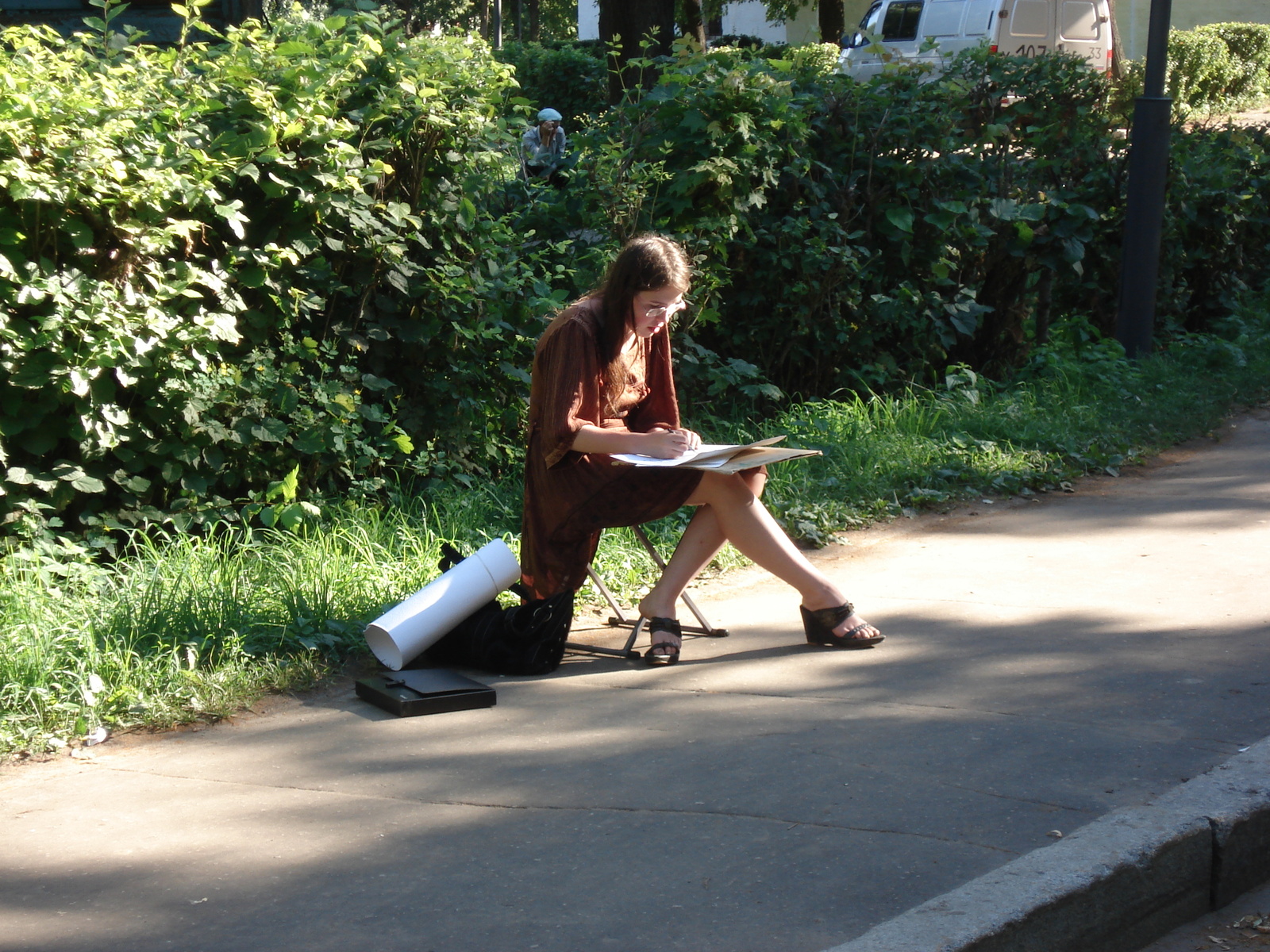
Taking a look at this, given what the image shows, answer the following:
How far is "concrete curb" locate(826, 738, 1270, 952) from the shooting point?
283 centimetres

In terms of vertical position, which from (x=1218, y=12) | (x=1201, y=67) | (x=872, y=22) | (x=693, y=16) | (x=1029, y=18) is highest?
(x=1218, y=12)

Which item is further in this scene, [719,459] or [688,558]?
[688,558]

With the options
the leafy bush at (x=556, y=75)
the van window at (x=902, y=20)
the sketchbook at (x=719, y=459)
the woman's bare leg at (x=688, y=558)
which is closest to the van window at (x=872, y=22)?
the van window at (x=902, y=20)

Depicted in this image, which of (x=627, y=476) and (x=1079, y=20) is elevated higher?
(x=1079, y=20)

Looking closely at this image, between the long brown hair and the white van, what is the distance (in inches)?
775

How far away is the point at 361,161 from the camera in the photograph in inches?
236

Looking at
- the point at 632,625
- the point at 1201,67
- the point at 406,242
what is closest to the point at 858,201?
the point at 406,242

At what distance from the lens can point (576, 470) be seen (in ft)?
15.7

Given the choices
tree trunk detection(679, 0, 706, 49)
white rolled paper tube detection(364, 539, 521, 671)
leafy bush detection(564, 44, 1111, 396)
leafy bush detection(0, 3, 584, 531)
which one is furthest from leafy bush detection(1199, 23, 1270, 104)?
white rolled paper tube detection(364, 539, 521, 671)

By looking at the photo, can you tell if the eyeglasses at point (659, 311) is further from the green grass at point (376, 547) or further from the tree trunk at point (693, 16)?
the tree trunk at point (693, 16)

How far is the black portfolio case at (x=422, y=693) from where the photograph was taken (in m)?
4.30

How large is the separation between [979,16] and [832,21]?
3.79 metres

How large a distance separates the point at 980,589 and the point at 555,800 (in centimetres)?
257

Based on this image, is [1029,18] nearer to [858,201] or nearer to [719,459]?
[858,201]
